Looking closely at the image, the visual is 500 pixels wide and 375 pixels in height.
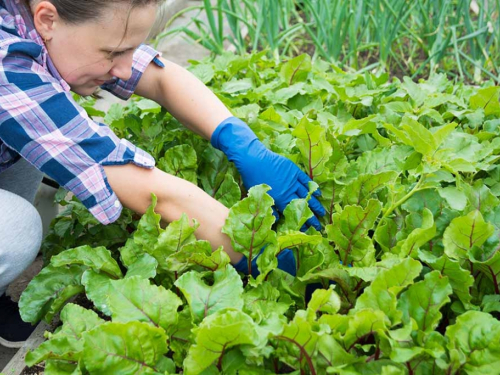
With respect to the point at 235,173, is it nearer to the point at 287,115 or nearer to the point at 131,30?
the point at 287,115

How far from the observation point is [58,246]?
5.52 feet

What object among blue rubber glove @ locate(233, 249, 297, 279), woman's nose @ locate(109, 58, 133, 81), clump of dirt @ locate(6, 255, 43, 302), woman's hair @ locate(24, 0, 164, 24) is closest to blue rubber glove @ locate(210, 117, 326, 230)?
blue rubber glove @ locate(233, 249, 297, 279)

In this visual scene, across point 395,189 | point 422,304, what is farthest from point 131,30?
point 422,304


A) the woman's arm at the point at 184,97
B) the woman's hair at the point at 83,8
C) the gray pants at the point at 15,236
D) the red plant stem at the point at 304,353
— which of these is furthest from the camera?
the woman's arm at the point at 184,97

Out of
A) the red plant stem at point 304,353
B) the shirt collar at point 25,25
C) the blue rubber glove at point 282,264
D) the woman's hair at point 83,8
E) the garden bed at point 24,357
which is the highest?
the woman's hair at point 83,8

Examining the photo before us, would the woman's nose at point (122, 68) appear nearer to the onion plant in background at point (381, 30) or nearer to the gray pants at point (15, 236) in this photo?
the gray pants at point (15, 236)

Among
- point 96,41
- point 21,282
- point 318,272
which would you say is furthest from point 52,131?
point 21,282

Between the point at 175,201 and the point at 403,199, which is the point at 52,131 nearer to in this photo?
the point at 175,201

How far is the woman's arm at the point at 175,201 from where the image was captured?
1.32 metres

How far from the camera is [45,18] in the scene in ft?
4.23

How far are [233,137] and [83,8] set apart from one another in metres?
0.52

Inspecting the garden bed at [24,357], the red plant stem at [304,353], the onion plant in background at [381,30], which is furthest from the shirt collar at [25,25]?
the onion plant in background at [381,30]

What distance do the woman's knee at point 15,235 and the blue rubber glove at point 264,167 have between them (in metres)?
0.54

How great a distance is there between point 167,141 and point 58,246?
43 cm
